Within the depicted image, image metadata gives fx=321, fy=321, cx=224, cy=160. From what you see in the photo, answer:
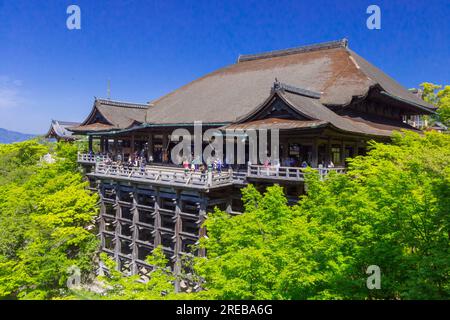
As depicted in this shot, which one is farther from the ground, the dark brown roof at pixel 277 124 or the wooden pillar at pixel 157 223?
the dark brown roof at pixel 277 124

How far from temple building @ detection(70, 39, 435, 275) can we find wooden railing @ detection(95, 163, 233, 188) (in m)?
0.08

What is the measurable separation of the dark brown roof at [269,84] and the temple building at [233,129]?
0.12 metres

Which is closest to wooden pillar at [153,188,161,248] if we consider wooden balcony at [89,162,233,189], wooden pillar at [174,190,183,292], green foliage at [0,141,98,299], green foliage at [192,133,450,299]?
wooden balcony at [89,162,233,189]

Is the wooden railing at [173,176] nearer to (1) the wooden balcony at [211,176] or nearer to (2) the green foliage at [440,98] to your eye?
(1) the wooden balcony at [211,176]

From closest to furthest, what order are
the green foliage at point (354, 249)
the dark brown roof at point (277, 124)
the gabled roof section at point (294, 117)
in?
the green foliage at point (354, 249) → the dark brown roof at point (277, 124) → the gabled roof section at point (294, 117)

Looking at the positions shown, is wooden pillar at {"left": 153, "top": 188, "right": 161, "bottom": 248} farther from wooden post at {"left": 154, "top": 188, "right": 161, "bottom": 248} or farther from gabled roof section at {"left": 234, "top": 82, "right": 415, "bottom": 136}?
gabled roof section at {"left": 234, "top": 82, "right": 415, "bottom": 136}

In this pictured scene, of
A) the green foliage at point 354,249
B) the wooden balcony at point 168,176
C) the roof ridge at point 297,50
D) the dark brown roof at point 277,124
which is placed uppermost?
the roof ridge at point 297,50

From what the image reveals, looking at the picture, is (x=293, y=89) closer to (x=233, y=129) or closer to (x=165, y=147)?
(x=233, y=129)

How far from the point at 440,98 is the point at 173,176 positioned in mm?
39160

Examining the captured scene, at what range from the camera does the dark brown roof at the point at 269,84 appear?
24634mm

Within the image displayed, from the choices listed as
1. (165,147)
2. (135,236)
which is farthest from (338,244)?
(165,147)

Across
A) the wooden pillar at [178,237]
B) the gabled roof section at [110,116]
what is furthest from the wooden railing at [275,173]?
the gabled roof section at [110,116]

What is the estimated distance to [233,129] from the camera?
65.2 feet

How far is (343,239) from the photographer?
10938mm
